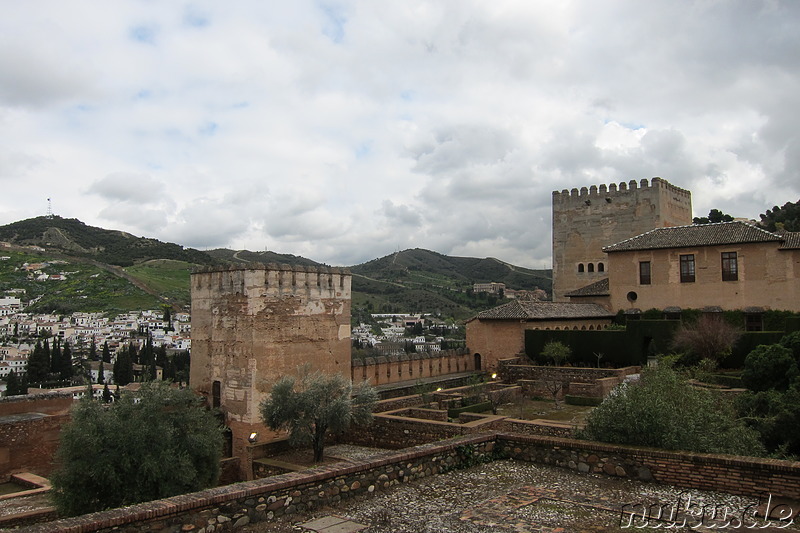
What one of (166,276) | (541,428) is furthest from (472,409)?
(166,276)

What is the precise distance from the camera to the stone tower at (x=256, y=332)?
13.7m

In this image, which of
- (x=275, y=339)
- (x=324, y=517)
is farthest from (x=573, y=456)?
(x=275, y=339)

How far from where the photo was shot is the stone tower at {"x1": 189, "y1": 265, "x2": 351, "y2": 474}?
13.7 meters

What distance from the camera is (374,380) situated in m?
17.2

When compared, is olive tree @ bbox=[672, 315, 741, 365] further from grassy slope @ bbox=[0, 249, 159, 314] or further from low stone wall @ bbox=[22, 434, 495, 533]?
grassy slope @ bbox=[0, 249, 159, 314]

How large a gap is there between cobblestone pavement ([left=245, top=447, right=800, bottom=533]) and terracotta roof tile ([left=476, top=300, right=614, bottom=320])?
14840 mm

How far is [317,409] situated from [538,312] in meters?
12.0

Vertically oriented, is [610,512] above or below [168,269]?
below

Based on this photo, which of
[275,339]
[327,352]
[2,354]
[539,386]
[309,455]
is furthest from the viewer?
[2,354]

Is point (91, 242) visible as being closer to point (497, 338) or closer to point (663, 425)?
point (497, 338)

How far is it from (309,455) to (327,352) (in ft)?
11.3

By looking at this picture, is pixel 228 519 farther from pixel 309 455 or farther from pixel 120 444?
pixel 309 455

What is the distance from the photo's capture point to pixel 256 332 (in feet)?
44.8

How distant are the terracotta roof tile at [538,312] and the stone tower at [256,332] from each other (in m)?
7.58
